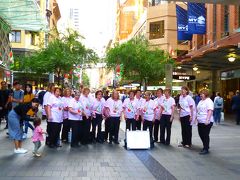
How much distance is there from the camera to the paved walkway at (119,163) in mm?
9031

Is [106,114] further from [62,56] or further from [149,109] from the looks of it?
[62,56]

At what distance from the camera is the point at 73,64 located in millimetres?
35406

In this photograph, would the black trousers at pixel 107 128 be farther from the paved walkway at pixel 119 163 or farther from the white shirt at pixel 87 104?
the paved walkway at pixel 119 163

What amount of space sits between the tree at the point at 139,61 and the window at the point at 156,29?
15.8 metres

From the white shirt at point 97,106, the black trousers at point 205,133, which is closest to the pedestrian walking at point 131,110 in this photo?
the white shirt at point 97,106

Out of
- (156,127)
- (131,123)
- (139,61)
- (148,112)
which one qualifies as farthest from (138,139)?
(139,61)

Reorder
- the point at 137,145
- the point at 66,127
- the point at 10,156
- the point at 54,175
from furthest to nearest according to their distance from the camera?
the point at 66,127, the point at 137,145, the point at 10,156, the point at 54,175

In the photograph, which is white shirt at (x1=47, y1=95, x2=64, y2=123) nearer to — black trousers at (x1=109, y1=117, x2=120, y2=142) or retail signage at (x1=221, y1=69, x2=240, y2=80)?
black trousers at (x1=109, y1=117, x2=120, y2=142)

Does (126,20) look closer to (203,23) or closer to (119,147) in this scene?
(203,23)

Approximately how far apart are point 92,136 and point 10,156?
3792 millimetres

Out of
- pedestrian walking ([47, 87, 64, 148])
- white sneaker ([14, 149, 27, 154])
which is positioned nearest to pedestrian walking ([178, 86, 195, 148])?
pedestrian walking ([47, 87, 64, 148])

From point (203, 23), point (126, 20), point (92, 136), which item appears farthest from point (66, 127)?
point (126, 20)

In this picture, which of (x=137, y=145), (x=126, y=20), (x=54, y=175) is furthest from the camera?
A: (x=126, y=20)

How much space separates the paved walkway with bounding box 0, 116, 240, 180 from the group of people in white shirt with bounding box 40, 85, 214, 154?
0.54 metres
